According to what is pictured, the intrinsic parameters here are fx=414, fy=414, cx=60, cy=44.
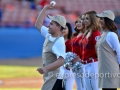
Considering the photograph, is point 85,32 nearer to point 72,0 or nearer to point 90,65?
point 90,65

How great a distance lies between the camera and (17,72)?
17.9 metres

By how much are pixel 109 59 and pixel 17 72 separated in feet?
38.4

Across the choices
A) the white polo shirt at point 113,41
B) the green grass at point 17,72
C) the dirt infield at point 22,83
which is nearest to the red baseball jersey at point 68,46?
the white polo shirt at point 113,41

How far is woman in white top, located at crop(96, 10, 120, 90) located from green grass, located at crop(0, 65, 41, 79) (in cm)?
1024

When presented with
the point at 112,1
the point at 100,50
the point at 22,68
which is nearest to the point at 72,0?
the point at 112,1

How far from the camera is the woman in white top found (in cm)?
650

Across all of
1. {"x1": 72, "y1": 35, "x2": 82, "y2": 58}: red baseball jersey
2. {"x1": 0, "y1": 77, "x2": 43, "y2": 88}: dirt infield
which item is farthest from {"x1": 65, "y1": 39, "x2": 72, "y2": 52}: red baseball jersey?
{"x1": 0, "y1": 77, "x2": 43, "y2": 88}: dirt infield

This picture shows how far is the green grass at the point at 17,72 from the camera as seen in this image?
17078mm

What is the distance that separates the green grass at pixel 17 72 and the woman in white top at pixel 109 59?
403 inches

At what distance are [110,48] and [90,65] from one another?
1.17 metres

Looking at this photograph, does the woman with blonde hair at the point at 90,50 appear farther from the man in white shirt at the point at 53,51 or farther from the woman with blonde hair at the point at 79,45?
the man in white shirt at the point at 53,51

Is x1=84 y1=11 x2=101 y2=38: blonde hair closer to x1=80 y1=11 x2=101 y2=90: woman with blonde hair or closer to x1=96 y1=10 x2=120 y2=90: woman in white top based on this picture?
x1=80 y1=11 x2=101 y2=90: woman with blonde hair

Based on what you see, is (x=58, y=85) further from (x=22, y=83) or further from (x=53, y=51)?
(x=22, y=83)

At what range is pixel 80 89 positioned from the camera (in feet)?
25.8
